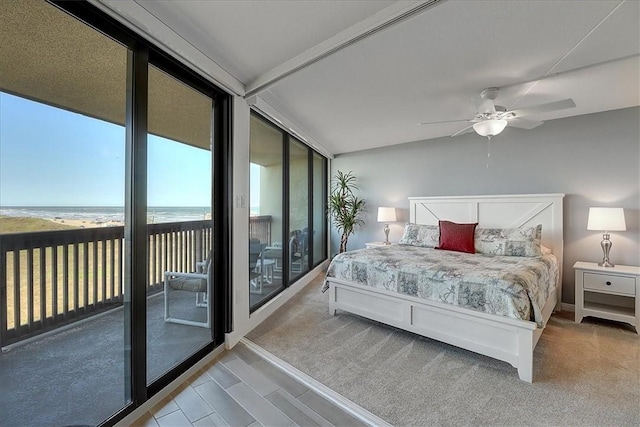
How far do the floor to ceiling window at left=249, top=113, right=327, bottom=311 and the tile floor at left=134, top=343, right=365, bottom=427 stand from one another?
3.33ft

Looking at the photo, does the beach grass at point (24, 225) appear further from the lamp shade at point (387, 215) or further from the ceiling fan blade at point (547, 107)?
the lamp shade at point (387, 215)

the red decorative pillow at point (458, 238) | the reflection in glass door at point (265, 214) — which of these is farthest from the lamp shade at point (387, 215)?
the reflection in glass door at point (265, 214)

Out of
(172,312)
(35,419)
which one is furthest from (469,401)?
(35,419)

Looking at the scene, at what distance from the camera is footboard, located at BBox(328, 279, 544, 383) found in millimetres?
2033

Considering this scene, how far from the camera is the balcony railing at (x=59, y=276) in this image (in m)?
1.26

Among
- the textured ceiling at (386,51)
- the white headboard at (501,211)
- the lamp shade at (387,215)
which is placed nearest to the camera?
the textured ceiling at (386,51)

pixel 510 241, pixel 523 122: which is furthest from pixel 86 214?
pixel 510 241

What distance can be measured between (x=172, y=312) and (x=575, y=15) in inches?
138

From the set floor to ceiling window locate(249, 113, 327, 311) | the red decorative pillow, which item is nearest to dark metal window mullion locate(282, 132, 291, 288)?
floor to ceiling window locate(249, 113, 327, 311)

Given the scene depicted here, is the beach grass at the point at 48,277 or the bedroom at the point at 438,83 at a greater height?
the bedroom at the point at 438,83

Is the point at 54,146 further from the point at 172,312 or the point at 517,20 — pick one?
the point at 517,20

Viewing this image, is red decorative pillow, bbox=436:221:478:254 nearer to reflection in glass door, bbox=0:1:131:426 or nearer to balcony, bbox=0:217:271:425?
balcony, bbox=0:217:271:425

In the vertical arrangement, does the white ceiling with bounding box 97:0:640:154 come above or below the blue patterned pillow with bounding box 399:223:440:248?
above

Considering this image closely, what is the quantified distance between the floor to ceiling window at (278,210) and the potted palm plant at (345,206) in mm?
497
